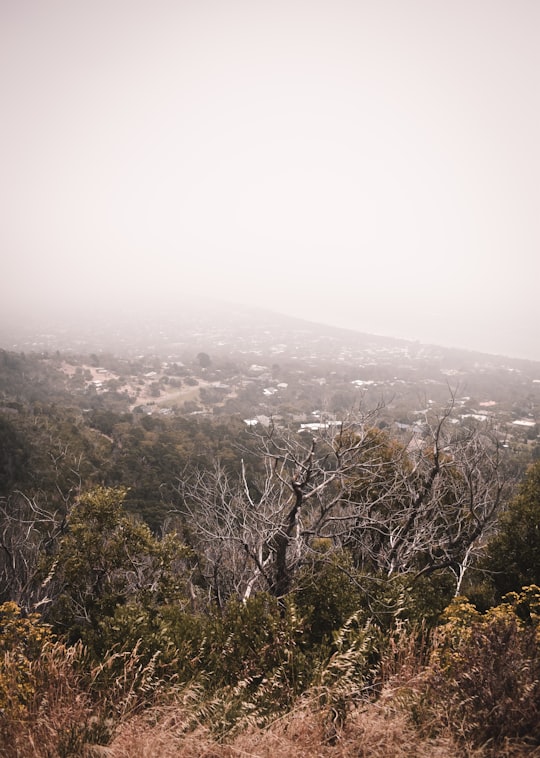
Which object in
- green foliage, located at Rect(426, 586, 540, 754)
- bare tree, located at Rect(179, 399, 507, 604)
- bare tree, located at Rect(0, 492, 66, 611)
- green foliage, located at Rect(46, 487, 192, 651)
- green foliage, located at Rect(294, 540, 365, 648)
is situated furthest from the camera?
bare tree, located at Rect(0, 492, 66, 611)

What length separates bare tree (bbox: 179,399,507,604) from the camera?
6820mm

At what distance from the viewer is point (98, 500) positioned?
723 cm

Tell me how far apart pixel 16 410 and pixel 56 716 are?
47.2 metres

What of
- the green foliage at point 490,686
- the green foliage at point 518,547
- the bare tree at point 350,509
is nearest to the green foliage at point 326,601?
the bare tree at point 350,509

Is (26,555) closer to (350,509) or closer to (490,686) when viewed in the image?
(350,509)

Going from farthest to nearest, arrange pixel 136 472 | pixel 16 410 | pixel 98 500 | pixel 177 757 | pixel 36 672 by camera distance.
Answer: pixel 16 410
pixel 136 472
pixel 98 500
pixel 36 672
pixel 177 757

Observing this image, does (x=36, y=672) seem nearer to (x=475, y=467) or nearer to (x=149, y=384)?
(x=475, y=467)

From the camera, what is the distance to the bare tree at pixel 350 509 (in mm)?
6820

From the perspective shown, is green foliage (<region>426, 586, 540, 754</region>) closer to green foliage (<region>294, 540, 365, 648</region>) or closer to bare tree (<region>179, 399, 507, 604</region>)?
green foliage (<region>294, 540, 365, 648</region>)

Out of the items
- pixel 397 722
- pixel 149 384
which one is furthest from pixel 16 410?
pixel 397 722

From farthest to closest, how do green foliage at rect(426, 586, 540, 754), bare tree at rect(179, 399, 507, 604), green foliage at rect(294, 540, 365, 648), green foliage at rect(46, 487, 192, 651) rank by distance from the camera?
green foliage at rect(46, 487, 192, 651), bare tree at rect(179, 399, 507, 604), green foliage at rect(294, 540, 365, 648), green foliage at rect(426, 586, 540, 754)

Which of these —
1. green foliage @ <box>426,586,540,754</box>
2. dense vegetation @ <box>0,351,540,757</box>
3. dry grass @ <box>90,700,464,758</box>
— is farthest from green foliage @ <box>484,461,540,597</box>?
dry grass @ <box>90,700,464,758</box>

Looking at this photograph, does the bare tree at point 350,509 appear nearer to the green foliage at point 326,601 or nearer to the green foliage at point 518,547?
the green foliage at point 518,547

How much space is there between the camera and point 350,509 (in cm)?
945
